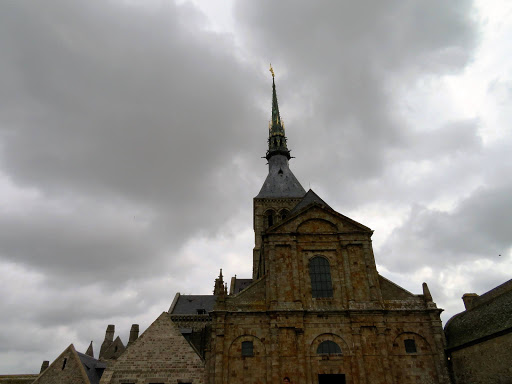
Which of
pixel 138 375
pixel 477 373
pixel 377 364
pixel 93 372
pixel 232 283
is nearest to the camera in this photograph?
pixel 477 373

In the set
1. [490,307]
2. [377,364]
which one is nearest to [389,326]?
[377,364]

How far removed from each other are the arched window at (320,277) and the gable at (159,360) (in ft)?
28.4

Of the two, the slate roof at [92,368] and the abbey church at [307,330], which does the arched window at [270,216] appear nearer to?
the abbey church at [307,330]

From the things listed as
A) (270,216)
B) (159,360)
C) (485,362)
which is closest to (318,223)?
(485,362)

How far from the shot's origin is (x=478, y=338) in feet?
66.1

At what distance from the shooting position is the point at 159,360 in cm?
2356

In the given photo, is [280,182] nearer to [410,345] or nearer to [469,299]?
[469,299]

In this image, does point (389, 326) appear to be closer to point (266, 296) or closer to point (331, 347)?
point (331, 347)

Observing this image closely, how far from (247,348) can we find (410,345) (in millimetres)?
9881

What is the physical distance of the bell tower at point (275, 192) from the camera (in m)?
49.1

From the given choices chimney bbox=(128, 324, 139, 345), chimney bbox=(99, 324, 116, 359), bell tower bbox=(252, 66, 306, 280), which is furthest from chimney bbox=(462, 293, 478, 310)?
chimney bbox=(99, 324, 116, 359)

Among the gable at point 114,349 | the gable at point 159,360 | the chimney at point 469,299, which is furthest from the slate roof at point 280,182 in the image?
the gable at point 159,360

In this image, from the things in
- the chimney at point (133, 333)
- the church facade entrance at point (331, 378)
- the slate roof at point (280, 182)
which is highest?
the slate roof at point (280, 182)

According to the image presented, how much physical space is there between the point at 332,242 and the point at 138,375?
15090 mm
